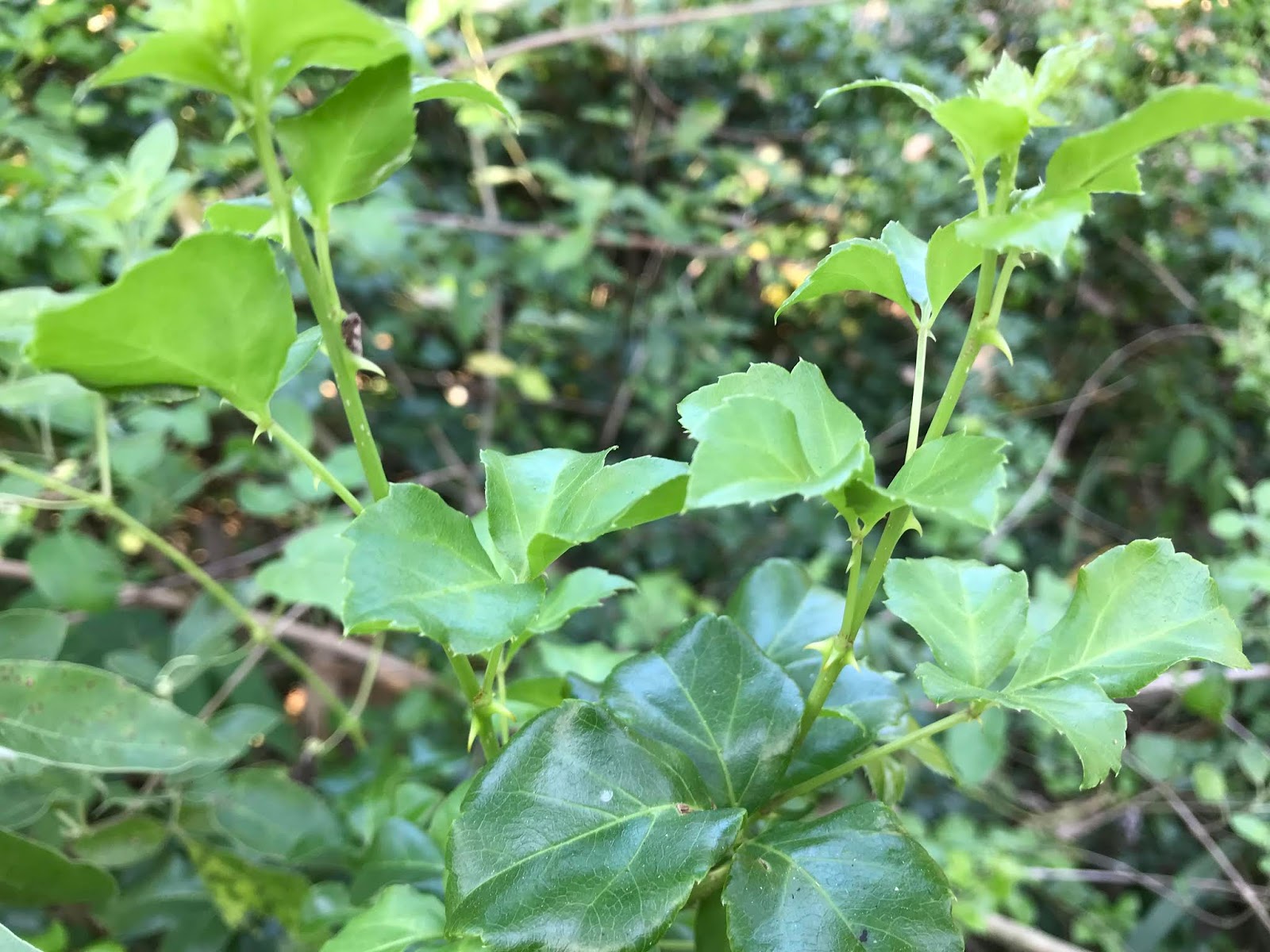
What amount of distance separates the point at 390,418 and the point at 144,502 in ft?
1.75

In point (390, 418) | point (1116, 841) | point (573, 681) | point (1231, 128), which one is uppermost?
point (1231, 128)

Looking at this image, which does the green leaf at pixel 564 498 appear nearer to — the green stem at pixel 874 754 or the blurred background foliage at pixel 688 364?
the green stem at pixel 874 754

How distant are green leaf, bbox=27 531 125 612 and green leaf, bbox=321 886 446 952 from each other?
0.67m

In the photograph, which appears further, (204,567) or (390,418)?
(390,418)

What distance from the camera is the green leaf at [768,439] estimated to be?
288 millimetres

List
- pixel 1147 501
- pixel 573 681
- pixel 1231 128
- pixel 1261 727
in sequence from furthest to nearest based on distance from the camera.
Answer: pixel 1147 501 < pixel 1261 727 < pixel 1231 128 < pixel 573 681

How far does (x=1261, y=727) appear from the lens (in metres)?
1.22

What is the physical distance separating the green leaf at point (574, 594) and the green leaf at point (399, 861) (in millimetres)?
201

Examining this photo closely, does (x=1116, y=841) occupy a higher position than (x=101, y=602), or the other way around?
(x=101, y=602)

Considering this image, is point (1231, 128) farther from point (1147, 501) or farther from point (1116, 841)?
point (1116, 841)

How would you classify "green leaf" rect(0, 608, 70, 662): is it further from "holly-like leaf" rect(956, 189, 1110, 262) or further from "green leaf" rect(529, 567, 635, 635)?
"holly-like leaf" rect(956, 189, 1110, 262)

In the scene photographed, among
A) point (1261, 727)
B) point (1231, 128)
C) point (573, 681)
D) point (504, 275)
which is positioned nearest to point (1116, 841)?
point (1261, 727)

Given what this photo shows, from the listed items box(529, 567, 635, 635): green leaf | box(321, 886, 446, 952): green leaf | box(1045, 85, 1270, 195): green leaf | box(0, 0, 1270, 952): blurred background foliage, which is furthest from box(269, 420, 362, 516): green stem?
box(0, 0, 1270, 952): blurred background foliage

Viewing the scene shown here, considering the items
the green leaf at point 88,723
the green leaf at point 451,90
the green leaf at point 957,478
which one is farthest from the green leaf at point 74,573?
the green leaf at point 957,478
